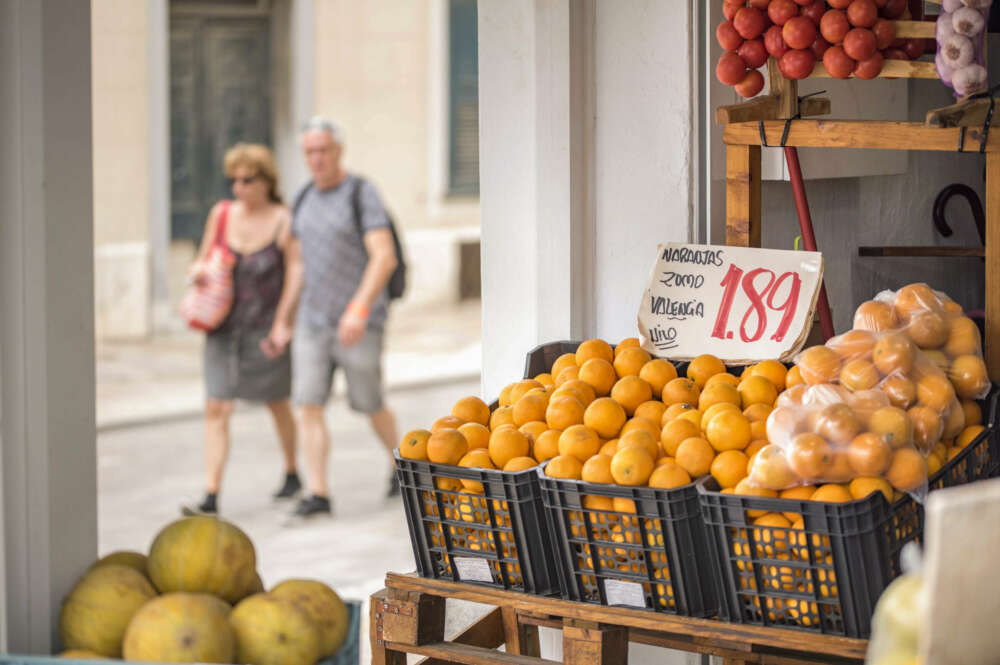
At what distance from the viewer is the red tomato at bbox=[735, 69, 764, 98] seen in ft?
9.78

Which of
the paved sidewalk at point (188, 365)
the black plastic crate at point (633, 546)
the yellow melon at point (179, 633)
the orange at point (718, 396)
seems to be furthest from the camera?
the paved sidewalk at point (188, 365)

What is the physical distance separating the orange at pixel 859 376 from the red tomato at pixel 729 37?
85 centimetres

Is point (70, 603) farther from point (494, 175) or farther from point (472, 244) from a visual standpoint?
point (472, 244)

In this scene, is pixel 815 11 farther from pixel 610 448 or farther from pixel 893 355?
pixel 610 448

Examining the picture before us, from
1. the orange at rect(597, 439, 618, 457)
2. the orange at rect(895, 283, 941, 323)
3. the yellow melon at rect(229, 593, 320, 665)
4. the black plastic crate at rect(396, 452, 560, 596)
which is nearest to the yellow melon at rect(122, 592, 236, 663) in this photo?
the yellow melon at rect(229, 593, 320, 665)

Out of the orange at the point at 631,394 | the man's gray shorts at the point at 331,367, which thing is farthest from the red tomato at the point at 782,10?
the man's gray shorts at the point at 331,367

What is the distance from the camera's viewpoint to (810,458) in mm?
2174

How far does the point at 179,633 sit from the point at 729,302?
5.50 feet

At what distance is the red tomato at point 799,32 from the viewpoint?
281 cm

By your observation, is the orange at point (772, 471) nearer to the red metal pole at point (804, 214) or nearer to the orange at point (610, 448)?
the orange at point (610, 448)

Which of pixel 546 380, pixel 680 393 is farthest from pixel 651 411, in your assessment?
pixel 546 380

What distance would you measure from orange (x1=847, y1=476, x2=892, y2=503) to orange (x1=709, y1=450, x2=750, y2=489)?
20 cm

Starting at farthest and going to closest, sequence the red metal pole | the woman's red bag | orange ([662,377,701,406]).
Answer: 1. the woman's red bag
2. the red metal pole
3. orange ([662,377,701,406])

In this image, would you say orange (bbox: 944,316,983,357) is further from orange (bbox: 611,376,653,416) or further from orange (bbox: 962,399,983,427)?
orange (bbox: 611,376,653,416)
